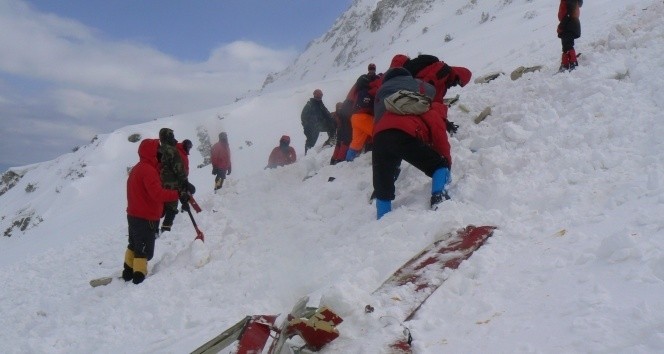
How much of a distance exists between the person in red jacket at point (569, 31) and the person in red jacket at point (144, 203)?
5710 mm

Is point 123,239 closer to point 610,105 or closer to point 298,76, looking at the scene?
point 610,105

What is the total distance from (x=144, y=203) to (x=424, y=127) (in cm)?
378

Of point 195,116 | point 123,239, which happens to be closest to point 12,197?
point 195,116

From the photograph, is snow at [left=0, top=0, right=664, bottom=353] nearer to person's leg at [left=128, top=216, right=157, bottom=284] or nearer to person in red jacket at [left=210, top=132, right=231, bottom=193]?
person's leg at [left=128, top=216, right=157, bottom=284]

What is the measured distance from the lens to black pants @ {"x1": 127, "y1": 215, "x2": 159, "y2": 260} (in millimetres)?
6406

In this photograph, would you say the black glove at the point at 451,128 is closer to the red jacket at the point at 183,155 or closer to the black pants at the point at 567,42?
the black pants at the point at 567,42

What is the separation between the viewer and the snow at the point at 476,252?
8.29ft

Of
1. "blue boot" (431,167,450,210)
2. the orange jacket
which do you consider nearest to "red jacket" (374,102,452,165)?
"blue boot" (431,167,450,210)

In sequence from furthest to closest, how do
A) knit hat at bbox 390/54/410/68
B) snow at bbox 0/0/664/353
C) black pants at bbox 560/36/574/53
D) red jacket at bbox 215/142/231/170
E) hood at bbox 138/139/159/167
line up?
red jacket at bbox 215/142/231/170 → black pants at bbox 560/36/574/53 → knit hat at bbox 390/54/410/68 → hood at bbox 138/139/159/167 → snow at bbox 0/0/664/353

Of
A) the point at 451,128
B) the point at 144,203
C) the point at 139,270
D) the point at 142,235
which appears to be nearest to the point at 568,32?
the point at 451,128

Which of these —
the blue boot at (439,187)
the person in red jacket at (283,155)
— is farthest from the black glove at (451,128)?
the person in red jacket at (283,155)

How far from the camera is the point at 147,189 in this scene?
624 cm

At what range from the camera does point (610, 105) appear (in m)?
5.29

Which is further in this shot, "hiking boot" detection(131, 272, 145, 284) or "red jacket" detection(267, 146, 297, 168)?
"red jacket" detection(267, 146, 297, 168)
